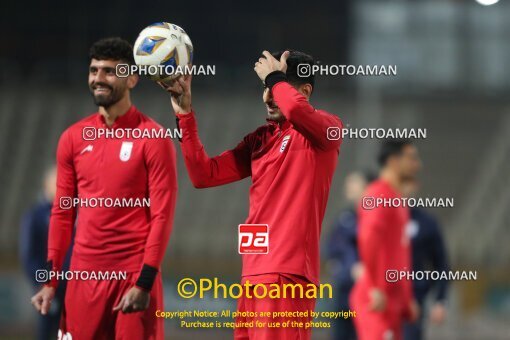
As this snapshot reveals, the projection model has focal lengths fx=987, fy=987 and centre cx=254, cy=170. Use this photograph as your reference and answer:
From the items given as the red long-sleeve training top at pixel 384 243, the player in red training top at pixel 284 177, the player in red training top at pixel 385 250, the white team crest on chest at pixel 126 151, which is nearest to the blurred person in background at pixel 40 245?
the player in red training top at pixel 385 250

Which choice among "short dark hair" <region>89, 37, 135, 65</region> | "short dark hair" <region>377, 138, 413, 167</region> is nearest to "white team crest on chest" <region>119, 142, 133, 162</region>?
"short dark hair" <region>89, 37, 135, 65</region>

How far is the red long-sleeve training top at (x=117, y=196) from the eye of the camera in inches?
158

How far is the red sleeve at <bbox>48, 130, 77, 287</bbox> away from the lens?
4137 mm

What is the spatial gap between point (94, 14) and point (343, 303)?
6.38 m

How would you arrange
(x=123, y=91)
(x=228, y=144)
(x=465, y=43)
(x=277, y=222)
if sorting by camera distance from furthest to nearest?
(x=465, y=43)
(x=228, y=144)
(x=123, y=91)
(x=277, y=222)

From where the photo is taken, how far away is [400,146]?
5727mm

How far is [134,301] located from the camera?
12.8 ft

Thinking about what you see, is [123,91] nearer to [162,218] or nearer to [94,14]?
[162,218]

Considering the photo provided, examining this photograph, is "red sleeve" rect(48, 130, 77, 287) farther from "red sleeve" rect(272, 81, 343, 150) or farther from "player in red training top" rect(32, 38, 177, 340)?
"red sleeve" rect(272, 81, 343, 150)

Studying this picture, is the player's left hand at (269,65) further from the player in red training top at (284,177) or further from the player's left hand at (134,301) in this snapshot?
the player's left hand at (134,301)

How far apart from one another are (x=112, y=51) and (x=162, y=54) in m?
0.31

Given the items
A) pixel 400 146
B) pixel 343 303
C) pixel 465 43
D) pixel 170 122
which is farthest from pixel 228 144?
pixel 465 43

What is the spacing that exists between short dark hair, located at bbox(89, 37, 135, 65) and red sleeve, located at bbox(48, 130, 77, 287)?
370mm

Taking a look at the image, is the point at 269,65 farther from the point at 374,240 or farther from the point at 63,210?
the point at 374,240
